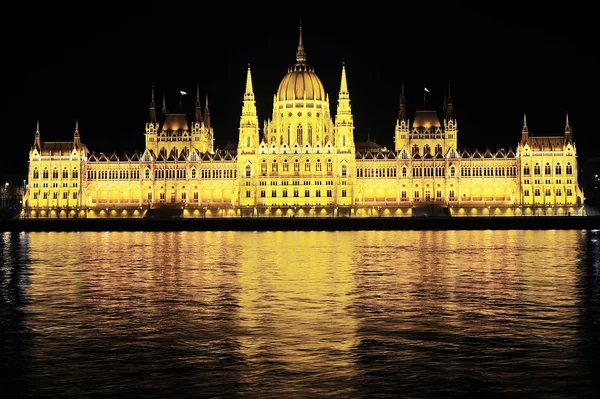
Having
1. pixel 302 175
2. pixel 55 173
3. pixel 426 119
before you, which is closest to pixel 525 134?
pixel 426 119

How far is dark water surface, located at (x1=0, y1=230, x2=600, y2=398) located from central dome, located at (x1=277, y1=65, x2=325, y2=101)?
92.0m

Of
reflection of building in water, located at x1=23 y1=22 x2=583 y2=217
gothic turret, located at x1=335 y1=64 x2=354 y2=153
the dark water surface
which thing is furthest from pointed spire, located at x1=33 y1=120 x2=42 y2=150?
the dark water surface

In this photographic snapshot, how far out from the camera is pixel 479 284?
39594 millimetres

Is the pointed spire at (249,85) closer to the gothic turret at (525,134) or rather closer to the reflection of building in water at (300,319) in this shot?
the gothic turret at (525,134)

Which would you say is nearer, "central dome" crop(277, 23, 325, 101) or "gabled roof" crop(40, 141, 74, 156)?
"central dome" crop(277, 23, 325, 101)

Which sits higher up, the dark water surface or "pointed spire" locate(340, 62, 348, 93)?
"pointed spire" locate(340, 62, 348, 93)

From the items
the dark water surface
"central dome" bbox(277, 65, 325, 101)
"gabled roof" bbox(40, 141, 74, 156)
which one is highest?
"central dome" bbox(277, 65, 325, 101)

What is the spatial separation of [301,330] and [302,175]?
108713 mm

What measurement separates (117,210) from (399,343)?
111471 millimetres

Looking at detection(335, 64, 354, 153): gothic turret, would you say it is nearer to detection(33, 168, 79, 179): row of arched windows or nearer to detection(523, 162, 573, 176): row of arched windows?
detection(523, 162, 573, 176): row of arched windows

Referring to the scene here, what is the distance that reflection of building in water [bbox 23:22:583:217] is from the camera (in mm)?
132500

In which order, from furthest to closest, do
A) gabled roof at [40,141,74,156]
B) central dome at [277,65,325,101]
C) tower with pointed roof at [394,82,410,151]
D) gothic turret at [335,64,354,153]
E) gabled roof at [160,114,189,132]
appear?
1. gabled roof at [160,114,189,132]
2. tower with pointed roof at [394,82,410,151]
3. gabled roof at [40,141,74,156]
4. central dome at [277,65,325,101]
5. gothic turret at [335,64,354,153]

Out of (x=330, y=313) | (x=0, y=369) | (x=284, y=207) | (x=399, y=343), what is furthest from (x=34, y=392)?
(x=284, y=207)

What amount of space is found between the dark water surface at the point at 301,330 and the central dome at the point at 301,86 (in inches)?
3622
